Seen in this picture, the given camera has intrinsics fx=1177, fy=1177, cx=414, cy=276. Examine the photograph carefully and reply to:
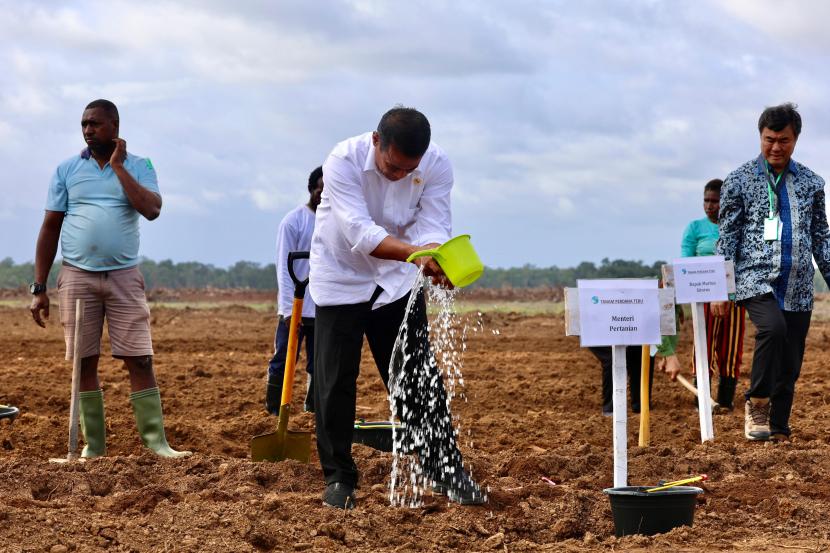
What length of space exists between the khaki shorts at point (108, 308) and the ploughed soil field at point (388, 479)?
2.30 feet

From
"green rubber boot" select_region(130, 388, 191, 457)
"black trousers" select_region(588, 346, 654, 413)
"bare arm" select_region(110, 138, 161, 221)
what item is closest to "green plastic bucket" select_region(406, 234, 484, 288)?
"bare arm" select_region(110, 138, 161, 221)

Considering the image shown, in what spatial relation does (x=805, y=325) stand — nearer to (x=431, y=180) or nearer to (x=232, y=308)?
(x=431, y=180)

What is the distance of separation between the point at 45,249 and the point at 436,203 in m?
2.82

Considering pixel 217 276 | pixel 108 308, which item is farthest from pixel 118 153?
pixel 217 276

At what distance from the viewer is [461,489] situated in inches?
215

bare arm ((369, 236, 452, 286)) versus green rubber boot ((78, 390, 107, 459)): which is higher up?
bare arm ((369, 236, 452, 286))

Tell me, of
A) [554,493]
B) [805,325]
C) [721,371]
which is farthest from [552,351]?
[554,493]

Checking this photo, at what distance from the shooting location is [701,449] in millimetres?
6957

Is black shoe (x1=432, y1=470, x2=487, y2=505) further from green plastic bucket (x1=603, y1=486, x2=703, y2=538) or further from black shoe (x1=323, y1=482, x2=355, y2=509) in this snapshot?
green plastic bucket (x1=603, y1=486, x2=703, y2=538)

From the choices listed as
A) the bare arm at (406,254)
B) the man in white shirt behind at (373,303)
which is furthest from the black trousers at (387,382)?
the bare arm at (406,254)

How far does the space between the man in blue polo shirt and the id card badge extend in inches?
147

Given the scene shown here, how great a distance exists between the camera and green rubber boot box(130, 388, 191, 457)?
7.00 metres

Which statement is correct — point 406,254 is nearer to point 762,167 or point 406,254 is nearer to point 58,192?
point 58,192

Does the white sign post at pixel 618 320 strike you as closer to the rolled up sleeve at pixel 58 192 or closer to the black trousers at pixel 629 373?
the rolled up sleeve at pixel 58 192
